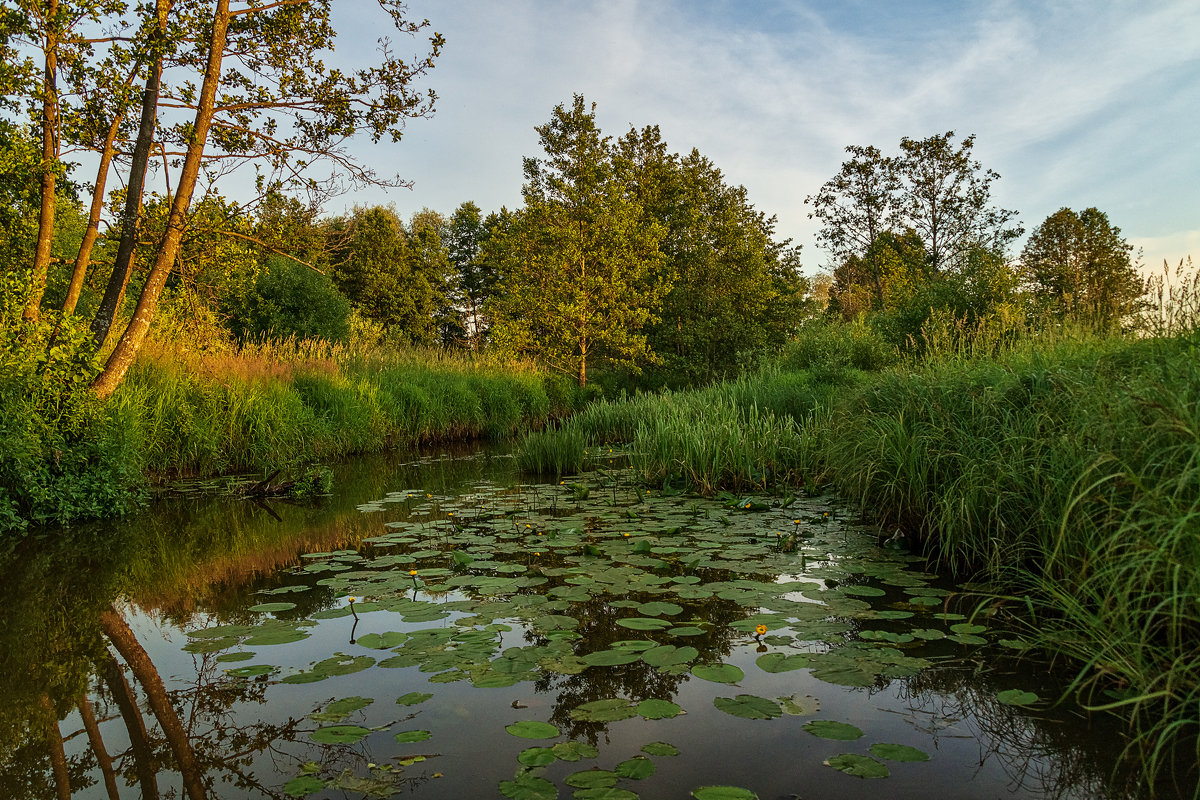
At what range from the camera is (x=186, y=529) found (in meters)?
5.50

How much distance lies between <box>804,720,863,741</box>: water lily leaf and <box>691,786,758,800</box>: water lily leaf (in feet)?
1.41

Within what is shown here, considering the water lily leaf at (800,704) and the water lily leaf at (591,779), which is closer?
the water lily leaf at (591,779)

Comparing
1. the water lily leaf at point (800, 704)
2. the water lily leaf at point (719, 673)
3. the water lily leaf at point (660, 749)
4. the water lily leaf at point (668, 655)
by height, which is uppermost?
the water lily leaf at point (668, 655)

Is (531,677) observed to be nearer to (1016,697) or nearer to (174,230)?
(1016,697)

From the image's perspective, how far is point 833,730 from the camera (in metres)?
2.12

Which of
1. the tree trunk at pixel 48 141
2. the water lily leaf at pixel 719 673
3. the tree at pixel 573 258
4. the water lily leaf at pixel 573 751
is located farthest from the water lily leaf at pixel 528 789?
the tree at pixel 573 258

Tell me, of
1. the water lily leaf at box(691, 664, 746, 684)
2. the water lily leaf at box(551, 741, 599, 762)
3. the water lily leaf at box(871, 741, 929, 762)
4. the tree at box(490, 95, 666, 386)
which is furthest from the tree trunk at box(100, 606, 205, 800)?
the tree at box(490, 95, 666, 386)

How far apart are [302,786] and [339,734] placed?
27 cm

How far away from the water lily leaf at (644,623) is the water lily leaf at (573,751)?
3.06 ft

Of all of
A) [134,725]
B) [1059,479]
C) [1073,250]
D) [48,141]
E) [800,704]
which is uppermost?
[1073,250]

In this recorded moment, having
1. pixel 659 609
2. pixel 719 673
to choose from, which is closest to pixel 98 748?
pixel 719 673

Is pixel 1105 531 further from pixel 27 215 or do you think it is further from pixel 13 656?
pixel 27 215

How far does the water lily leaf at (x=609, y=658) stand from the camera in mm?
2582

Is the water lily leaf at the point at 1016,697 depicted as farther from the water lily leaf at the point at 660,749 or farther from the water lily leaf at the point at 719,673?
the water lily leaf at the point at 660,749
